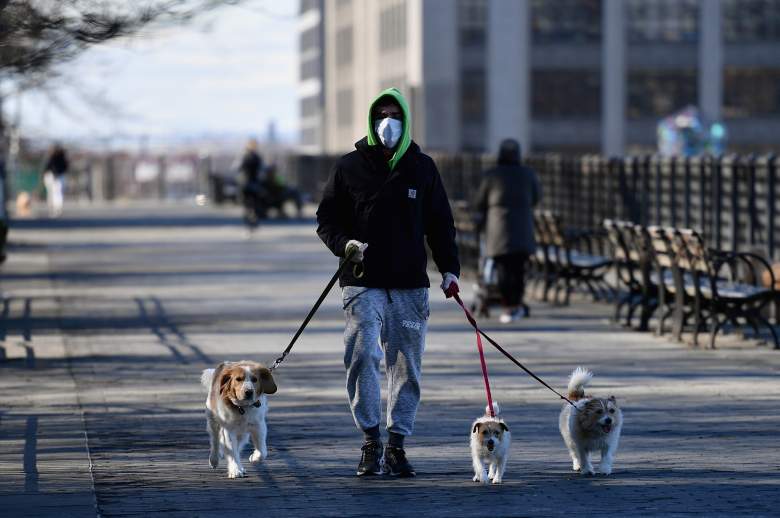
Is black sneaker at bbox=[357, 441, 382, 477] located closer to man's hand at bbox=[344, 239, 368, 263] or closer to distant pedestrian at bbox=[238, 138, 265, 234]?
man's hand at bbox=[344, 239, 368, 263]

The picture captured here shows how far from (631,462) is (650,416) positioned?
202 centimetres

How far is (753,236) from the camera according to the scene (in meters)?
24.3

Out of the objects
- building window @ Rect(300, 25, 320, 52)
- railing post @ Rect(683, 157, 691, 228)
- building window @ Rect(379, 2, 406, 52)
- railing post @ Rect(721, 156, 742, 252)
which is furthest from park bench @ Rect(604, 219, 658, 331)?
building window @ Rect(300, 25, 320, 52)

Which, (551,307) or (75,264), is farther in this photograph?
(75,264)

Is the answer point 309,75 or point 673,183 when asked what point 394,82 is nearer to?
point 309,75

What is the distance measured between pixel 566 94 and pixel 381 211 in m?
88.9

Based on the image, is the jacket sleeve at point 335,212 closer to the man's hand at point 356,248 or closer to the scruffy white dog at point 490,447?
the man's hand at point 356,248

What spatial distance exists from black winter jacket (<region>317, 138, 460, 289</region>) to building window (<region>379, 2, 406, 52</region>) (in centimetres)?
9036

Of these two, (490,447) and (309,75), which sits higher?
(309,75)

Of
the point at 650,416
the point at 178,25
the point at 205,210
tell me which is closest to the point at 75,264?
the point at 178,25

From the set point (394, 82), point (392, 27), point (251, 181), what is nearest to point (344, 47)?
point (392, 27)

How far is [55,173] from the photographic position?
55.0 m

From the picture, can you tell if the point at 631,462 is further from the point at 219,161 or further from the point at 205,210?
the point at 219,161

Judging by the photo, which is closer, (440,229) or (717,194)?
(440,229)
